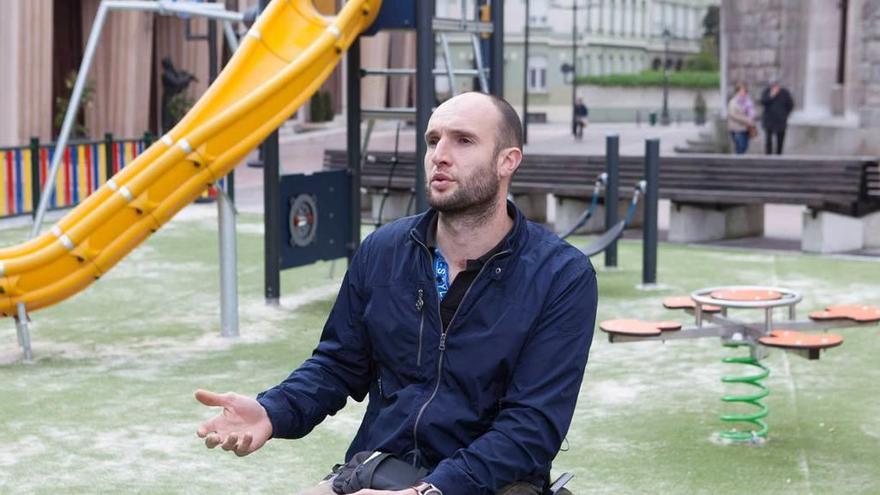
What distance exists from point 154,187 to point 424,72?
7.70 ft

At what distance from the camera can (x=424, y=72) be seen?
37.1 ft

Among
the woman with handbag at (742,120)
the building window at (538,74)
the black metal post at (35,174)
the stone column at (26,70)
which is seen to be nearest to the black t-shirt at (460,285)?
the black metal post at (35,174)

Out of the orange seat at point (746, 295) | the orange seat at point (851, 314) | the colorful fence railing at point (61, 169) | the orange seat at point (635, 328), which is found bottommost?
the colorful fence railing at point (61, 169)

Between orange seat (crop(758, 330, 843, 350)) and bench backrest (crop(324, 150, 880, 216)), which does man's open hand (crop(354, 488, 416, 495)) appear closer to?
orange seat (crop(758, 330, 843, 350))

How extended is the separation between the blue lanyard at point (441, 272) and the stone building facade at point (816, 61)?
2232 cm

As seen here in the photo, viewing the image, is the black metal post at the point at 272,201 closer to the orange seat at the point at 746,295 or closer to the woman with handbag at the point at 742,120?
the orange seat at the point at 746,295

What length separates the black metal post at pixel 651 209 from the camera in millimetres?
13227

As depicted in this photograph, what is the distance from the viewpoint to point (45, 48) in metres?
30.5

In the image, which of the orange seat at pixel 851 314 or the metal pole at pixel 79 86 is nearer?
the orange seat at pixel 851 314

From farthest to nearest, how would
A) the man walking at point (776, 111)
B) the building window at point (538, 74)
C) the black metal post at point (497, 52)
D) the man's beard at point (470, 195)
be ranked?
the building window at point (538, 74), the man walking at point (776, 111), the black metal post at point (497, 52), the man's beard at point (470, 195)

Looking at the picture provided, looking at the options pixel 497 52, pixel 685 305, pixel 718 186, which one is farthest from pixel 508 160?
pixel 718 186

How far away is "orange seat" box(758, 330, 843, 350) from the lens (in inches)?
288

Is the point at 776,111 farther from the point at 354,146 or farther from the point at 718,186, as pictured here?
the point at 354,146

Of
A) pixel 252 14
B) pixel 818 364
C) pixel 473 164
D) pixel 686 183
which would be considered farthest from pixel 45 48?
pixel 473 164
